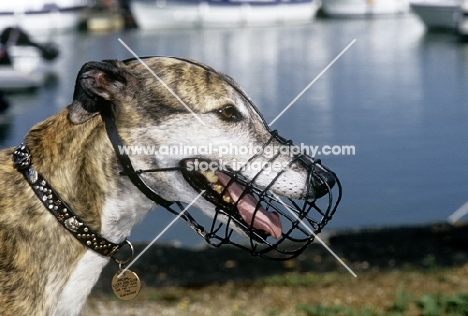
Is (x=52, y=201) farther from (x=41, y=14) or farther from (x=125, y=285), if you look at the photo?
(x=41, y=14)

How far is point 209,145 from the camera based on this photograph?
3.02m

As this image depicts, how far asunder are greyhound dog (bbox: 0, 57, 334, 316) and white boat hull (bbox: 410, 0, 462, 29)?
99.5 feet

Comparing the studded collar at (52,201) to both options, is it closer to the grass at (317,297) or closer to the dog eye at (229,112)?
the dog eye at (229,112)

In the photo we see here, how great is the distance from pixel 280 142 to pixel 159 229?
21.7 ft

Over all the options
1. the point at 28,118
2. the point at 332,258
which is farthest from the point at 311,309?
the point at 28,118

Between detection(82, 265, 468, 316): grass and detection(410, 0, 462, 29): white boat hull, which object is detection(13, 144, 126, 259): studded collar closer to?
detection(82, 265, 468, 316): grass

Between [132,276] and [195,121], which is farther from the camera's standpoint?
[132,276]

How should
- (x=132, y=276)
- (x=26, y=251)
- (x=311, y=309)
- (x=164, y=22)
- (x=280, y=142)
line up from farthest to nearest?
(x=164, y=22) → (x=311, y=309) → (x=132, y=276) → (x=280, y=142) → (x=26, y=251)

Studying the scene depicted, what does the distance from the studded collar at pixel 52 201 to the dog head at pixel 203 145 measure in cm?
29

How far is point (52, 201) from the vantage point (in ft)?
9.58

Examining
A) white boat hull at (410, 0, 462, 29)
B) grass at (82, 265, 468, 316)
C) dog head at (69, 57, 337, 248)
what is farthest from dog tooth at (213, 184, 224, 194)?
white boat hull at (410, 0, 462, 29)

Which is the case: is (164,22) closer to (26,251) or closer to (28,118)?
(28,118)

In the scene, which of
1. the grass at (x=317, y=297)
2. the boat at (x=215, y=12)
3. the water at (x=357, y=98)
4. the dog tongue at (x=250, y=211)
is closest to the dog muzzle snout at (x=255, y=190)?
the dog tongue at (x=250, y=211)

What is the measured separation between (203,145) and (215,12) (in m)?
41.6
